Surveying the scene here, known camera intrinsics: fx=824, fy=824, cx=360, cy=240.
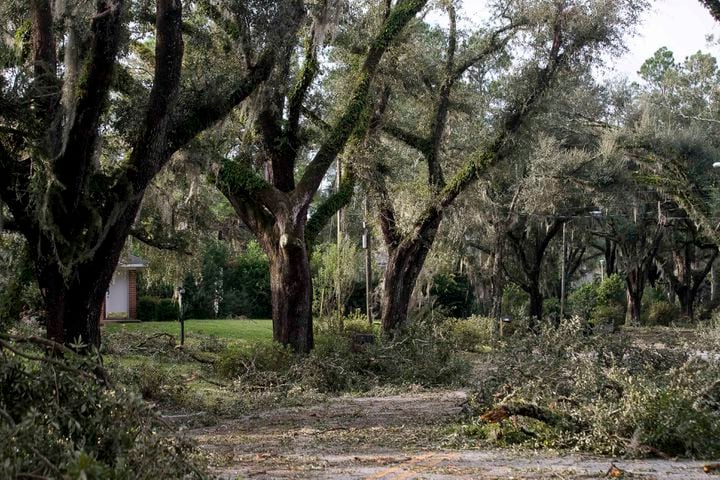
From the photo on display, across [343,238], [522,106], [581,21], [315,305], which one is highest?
Answer: [581,21]

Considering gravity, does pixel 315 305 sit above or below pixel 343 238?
below

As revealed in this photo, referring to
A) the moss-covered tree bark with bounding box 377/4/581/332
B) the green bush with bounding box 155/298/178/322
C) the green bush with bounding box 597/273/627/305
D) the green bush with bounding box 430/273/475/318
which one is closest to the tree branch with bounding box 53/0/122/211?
the moss-covered tree bark with bounding box 377/4/581/332

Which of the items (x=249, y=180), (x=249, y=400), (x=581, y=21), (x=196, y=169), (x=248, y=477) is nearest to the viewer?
(x=248, y=477)

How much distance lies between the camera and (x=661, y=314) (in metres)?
43.6

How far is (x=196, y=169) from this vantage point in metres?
15.1

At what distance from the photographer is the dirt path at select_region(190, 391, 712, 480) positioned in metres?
7.12

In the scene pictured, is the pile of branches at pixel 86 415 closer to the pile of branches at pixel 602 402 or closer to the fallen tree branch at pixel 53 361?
the fallen tree branch at pixel 53 361

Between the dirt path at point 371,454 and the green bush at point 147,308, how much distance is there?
25583mm

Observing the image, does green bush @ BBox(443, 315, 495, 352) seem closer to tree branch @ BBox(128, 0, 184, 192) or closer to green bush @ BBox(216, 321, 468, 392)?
green bush @ BBox(216, 321, 468, 392)

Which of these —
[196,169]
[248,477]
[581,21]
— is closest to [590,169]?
[581,21]

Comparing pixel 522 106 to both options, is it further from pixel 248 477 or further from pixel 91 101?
pixel 248 477

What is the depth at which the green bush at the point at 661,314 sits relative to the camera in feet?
142

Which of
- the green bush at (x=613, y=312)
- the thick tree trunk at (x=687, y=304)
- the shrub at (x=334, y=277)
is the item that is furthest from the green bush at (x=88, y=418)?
the thick tree trunk at (x=687, y=304)

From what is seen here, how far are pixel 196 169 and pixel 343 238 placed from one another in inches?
407
